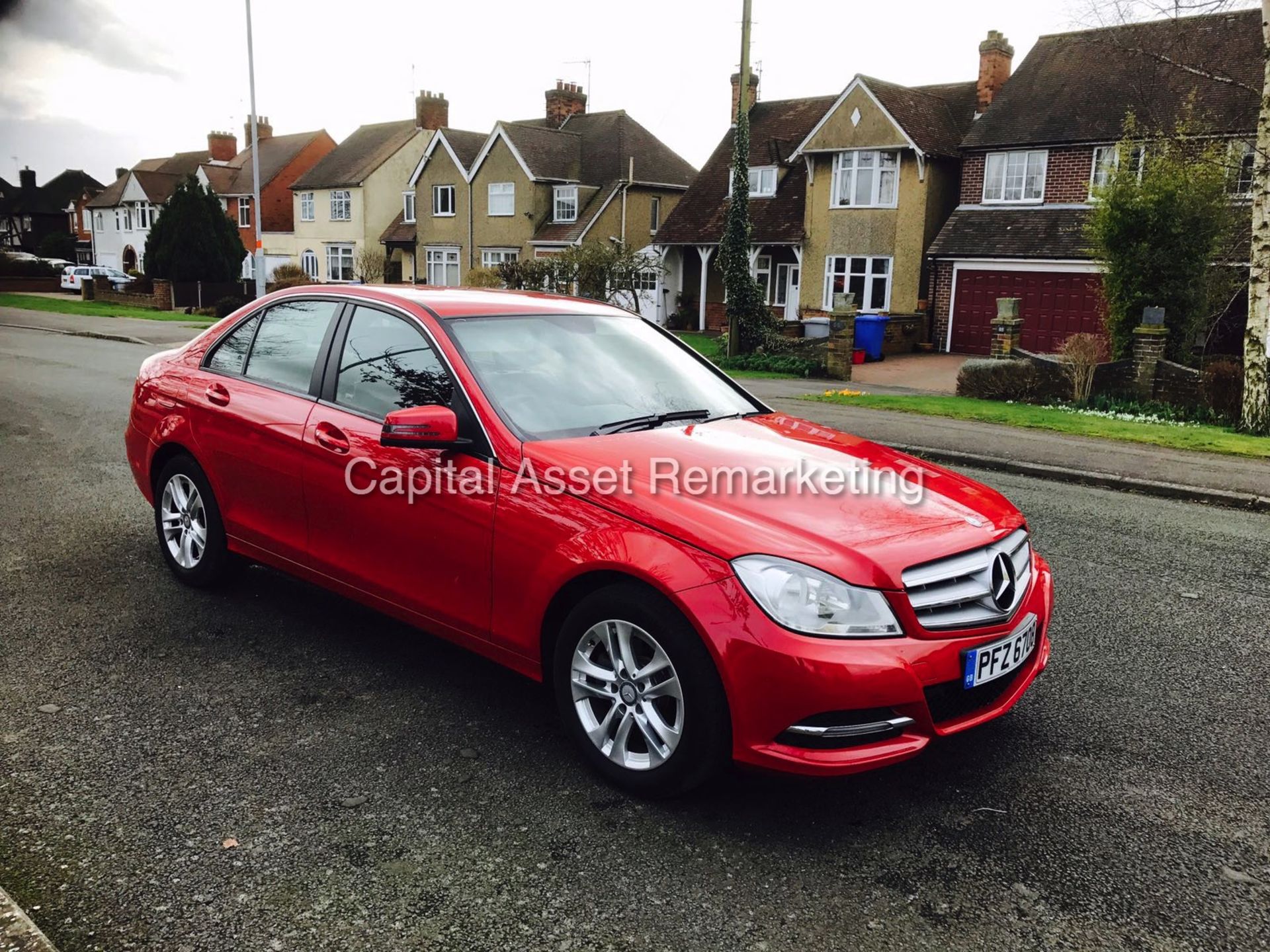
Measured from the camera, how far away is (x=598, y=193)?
43219 millimetres

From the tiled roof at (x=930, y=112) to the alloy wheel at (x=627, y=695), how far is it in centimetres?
2969

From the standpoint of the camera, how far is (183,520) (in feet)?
18.6

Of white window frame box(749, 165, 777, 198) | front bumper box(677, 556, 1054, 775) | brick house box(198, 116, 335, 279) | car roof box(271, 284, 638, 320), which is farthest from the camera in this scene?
brick house box(198, 116, 335, 279)

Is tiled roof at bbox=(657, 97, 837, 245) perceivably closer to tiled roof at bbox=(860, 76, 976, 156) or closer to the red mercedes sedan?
tiled roof at bbox=(860, 76, 976, 156)

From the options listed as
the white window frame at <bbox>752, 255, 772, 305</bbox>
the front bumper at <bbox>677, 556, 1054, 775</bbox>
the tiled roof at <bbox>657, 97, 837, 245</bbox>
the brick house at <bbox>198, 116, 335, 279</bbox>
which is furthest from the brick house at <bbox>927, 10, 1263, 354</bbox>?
the brick house at <bbox>198, 116, 335, 279</bbox>

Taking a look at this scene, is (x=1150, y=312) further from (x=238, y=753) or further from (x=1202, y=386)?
(x=238, y=753)

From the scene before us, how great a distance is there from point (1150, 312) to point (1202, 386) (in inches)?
62.7

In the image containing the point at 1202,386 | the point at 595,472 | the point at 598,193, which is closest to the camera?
the point at 595,472

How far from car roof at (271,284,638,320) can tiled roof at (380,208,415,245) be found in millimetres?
46748

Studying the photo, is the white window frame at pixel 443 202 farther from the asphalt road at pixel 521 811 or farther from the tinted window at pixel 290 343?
the asphalt road at pixel 521 811

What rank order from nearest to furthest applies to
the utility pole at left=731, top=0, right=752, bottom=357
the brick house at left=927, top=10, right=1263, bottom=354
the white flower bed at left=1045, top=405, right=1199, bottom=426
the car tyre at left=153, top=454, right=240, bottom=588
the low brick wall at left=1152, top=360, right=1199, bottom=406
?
the car tyre at left=153, top=454, right=240, bottom=588, the white flower bed at left=1045, top=405, right=1199, bottom=426, the low brick wall at left=1152, top=360, right=1199, bottom=406, the utility pole at left=731, top=0, right=752, bottom=357, the brick house at left=927, top=10, right=1263, bottom=354

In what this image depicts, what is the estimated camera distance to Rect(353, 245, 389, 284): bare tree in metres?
48.9

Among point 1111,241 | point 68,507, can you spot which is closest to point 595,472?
point 68,507

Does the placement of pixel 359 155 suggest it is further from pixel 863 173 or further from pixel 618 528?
pixel 618 528
